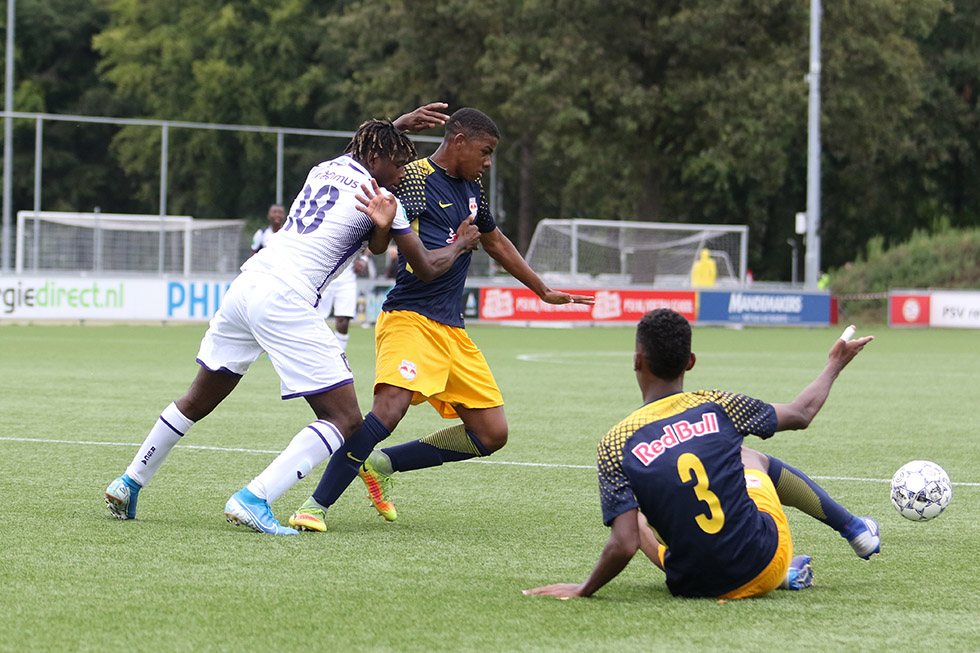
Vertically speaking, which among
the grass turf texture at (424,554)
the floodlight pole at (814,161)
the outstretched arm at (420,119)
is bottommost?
the grass turf texture at (424,554)

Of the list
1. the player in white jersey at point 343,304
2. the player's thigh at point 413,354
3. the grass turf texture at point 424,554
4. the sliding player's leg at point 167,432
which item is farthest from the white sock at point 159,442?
the player in white jersey at point 343,304

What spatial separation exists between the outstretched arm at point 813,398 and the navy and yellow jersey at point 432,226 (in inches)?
89.2

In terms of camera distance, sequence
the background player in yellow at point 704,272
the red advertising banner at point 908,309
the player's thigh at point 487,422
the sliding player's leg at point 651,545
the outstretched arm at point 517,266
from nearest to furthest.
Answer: the sliding player's leg at point 651,545, the player's thigh at point 487,422, the outstretched arm at point 517,266, the background player in yellow at point 704,272, the red advertising banner at point 908,309

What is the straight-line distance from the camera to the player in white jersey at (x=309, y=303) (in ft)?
19.5

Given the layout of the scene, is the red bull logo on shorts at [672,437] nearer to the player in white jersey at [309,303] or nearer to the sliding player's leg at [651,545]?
the sliding player's leg at [651,545]

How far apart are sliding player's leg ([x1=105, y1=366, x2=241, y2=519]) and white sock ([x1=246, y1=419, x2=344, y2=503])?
18.8 inches

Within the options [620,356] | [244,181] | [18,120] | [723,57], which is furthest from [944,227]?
[18,120]

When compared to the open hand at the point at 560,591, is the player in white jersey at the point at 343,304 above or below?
above

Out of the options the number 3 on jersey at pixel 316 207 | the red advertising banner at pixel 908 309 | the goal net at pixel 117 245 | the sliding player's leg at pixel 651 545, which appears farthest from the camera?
the red advertising banner at pixel 908 309

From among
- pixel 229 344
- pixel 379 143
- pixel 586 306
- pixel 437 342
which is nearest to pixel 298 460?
pixel 229 344

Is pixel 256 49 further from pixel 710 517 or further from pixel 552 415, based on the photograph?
pixel 710 517

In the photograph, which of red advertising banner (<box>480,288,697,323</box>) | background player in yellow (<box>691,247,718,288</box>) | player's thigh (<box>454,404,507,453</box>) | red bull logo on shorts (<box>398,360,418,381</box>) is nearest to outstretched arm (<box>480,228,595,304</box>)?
player's thigh (<box>454,404,507,453</box>)

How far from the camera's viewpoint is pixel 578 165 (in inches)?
1953

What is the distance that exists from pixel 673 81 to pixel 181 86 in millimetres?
21786
